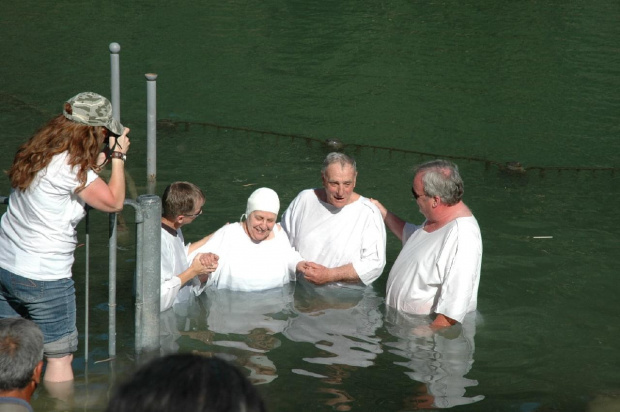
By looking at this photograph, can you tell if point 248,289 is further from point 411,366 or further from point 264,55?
point 264,55

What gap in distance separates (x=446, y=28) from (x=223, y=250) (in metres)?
13.7

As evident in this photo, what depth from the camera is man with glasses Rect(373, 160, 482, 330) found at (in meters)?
6.54

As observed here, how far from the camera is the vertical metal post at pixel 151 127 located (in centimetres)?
959

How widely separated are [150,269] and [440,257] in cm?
235

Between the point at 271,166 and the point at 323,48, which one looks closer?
the point at 271,166

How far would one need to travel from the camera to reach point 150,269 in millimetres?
5242

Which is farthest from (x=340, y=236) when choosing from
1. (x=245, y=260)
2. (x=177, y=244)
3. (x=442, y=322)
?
(x=177, y=244)

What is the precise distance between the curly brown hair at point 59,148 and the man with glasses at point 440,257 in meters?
2.76

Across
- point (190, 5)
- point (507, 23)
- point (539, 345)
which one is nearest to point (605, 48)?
point (507, 23)

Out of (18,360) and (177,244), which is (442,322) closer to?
(177,244)

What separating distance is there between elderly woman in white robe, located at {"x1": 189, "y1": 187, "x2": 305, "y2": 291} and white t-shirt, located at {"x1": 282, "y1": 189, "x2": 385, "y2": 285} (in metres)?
0.30

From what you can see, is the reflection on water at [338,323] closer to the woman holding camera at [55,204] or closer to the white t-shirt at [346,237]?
the white t-shirt at [346,237]

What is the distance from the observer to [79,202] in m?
5.03

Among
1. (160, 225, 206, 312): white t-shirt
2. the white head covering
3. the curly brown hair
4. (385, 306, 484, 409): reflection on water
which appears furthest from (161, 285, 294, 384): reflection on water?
the curly brown hair
